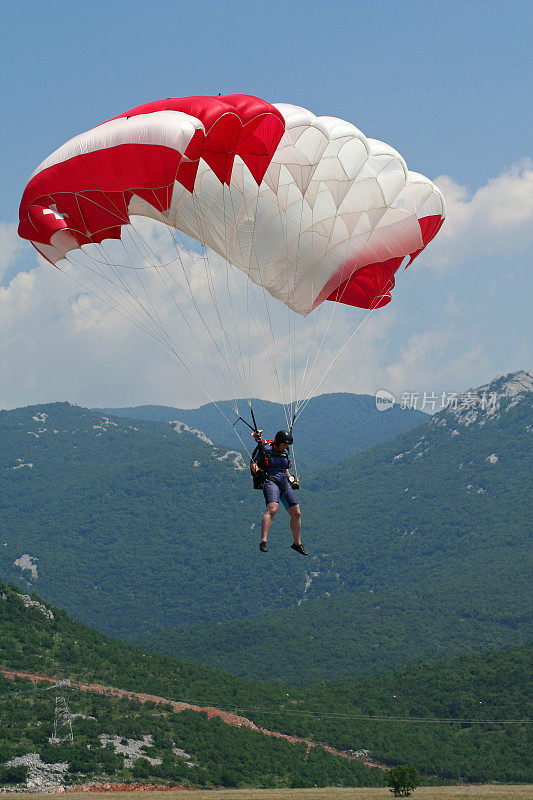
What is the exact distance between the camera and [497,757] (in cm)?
6191

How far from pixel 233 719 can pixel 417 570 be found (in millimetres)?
98702

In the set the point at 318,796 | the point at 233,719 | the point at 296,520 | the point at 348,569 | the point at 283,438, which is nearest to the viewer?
the point at 283,438

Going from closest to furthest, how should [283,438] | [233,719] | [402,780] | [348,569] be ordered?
[283,438] → [402,780] → [233,719] → [348,569]

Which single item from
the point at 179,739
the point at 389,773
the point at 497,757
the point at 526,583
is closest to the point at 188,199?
the point at 389,773

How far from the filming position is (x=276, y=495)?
2127 cm

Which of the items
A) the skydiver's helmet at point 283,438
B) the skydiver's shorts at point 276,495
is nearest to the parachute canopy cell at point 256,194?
the skydiver's helmet at point 283,438

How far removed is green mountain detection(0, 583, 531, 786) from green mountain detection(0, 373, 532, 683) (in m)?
28.5

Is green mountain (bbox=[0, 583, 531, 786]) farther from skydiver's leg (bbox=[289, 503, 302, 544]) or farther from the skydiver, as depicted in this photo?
the skydiver

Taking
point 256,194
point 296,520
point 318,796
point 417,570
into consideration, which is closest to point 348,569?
point 417,570

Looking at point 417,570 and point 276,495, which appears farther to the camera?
point 417,570

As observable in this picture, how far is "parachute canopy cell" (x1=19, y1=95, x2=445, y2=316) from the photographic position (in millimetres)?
21625

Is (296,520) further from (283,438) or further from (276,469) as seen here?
(283,438)

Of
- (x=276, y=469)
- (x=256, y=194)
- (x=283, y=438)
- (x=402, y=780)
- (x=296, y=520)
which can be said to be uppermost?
(x=256, y=194)

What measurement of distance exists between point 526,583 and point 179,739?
78.0m
